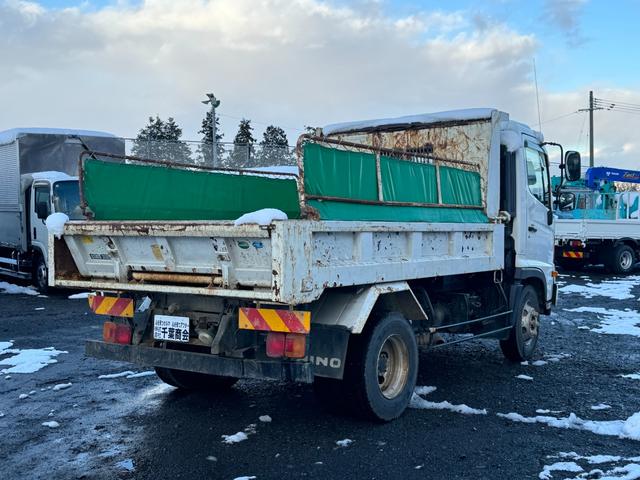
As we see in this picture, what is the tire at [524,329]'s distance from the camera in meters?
7.50

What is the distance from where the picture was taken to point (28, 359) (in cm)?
779

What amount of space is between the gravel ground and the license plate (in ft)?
2.39

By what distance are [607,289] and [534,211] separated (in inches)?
335

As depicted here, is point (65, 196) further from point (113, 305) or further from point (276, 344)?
point (276, 344)

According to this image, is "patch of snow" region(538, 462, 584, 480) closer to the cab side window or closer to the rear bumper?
the rear bumper

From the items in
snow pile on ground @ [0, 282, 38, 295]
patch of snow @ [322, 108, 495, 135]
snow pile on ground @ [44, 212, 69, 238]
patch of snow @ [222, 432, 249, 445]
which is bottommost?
patch of snow @ [222, 432, 249, 445]

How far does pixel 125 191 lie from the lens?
5.89m

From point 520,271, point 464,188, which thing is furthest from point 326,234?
point 520,271

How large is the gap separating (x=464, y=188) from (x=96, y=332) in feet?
19.1

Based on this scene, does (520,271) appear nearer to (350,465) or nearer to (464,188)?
(464,188)

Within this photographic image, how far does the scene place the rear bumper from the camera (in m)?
4.68

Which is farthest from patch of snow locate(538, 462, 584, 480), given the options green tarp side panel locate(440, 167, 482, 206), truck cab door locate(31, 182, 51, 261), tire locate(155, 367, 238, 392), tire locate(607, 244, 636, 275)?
tire locate(607, 244, 636, 275)

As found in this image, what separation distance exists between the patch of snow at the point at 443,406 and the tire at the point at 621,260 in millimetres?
15057

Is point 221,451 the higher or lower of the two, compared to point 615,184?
lower
